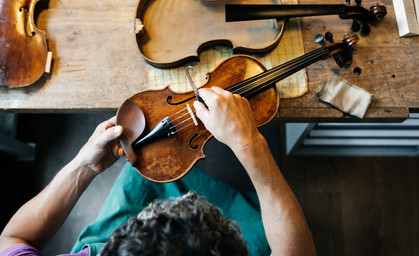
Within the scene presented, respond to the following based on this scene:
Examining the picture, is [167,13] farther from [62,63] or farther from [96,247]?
[96,247]

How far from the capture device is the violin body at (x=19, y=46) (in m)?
1.15

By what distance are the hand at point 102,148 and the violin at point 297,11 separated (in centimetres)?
63

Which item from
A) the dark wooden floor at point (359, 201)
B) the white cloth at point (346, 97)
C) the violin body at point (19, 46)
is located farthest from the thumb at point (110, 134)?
the dark wooden floor at point (359, 201)

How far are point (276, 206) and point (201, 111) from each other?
0.42 meters

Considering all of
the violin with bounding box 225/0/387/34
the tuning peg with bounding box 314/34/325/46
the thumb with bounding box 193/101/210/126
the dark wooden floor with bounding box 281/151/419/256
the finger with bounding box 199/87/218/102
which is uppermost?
the violin with bounding box 225/0/387/34

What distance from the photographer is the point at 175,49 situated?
1199 millimetres

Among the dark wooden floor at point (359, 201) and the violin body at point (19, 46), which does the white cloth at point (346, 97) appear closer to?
the dark wooden floor at point (359, 201)

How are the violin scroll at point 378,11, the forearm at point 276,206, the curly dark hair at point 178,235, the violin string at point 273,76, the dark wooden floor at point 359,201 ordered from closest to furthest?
the curly dark hair at point 178,235
the forearm at point 276,206
the violin string at point 273,76
the violin scroll at point 378,11
the dark wooden floor at point 359,201

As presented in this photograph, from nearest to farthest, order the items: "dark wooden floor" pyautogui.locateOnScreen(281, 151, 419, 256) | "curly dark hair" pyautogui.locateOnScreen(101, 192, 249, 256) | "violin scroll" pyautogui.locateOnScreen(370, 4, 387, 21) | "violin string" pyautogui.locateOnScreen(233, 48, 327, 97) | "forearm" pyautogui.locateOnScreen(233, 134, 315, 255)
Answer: "curly dark hair" pyautogui.locateOnScreen(101, 192, 249, 256) → "forearm" pyautogui.locateOnScreen(233, 134, 315, 255) → "violin string" pyautogui.locateOnScreen(233, 48, 327, 97) → "violin scroll" pyautogui.locateOnScreen(370, 4, 387, 21) → "dark wooden floor" pyautogui.locateOnScreen(281, 151, 419, 256)

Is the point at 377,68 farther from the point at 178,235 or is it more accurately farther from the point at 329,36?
the point at 178,235

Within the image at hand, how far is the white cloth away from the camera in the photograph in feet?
3.81

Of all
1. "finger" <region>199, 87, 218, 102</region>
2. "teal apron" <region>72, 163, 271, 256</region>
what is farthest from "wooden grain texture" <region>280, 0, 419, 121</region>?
"teal apron" <region>72, 163, 271, 256</region>

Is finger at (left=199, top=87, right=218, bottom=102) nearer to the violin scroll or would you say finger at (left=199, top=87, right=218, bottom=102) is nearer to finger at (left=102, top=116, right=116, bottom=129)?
finger at (left=102, top=116, right=116, bottom=129)

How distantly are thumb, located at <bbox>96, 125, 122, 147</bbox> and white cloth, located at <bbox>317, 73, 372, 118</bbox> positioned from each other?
81 cm
